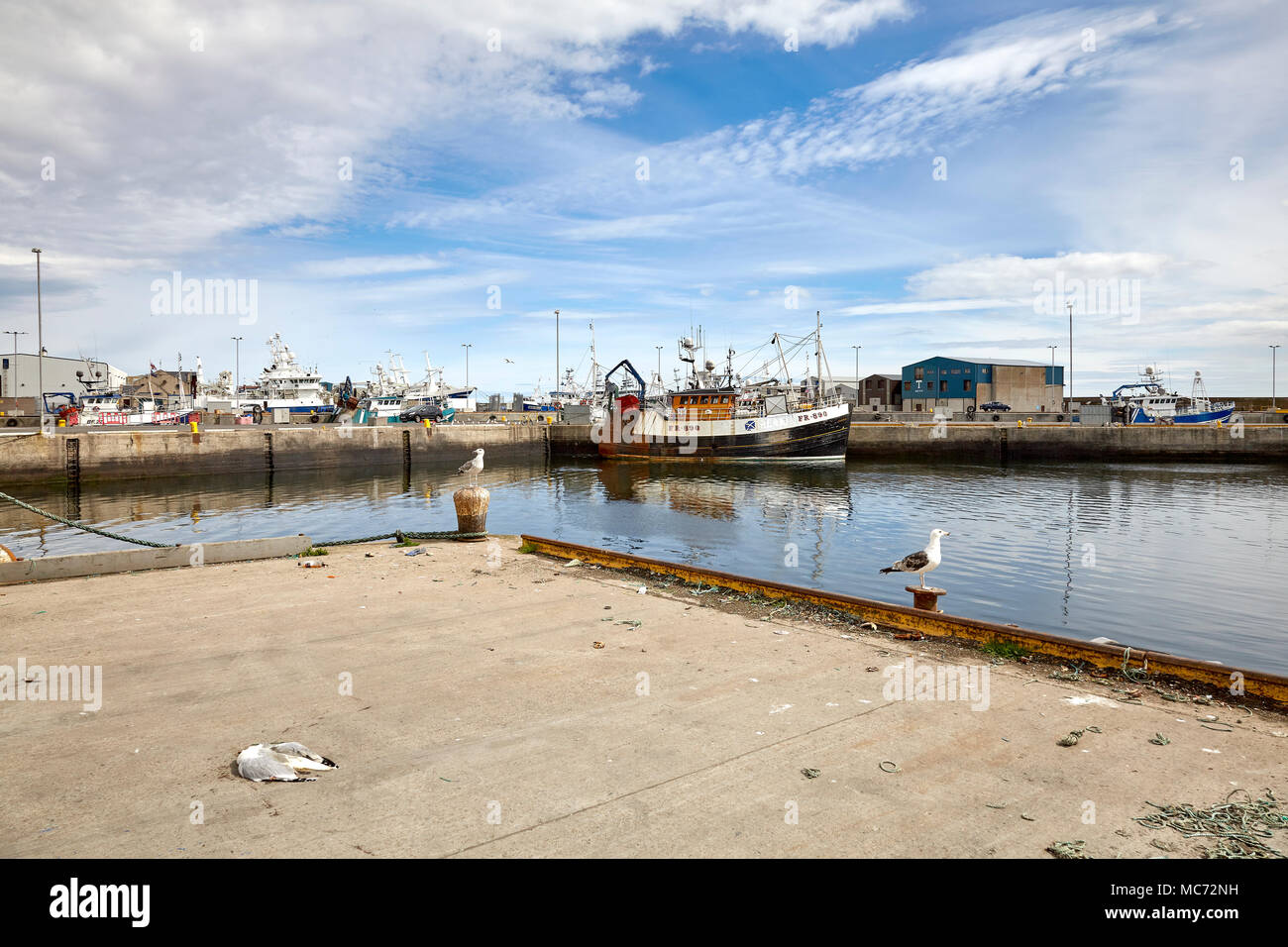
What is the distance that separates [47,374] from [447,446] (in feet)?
188

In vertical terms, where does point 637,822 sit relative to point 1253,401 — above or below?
below

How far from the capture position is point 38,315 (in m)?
36.7

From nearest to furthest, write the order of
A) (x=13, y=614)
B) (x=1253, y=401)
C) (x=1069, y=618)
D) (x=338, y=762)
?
(x=338, y=762), (x=13, y=614), (x=1069, y=618), (x=1253, y=401)

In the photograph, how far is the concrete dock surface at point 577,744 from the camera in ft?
11.1

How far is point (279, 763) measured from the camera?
405 centimetres

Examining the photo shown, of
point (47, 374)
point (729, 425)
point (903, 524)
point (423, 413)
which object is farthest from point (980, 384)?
point (47, 374)

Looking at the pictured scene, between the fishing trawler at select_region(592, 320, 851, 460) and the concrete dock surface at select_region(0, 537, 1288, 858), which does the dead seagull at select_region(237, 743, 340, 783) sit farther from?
the fishing trawler at select_region(592, 320, 851, 460)

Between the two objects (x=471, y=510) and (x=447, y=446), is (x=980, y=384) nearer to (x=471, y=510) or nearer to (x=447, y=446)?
(x=447, y=446)
